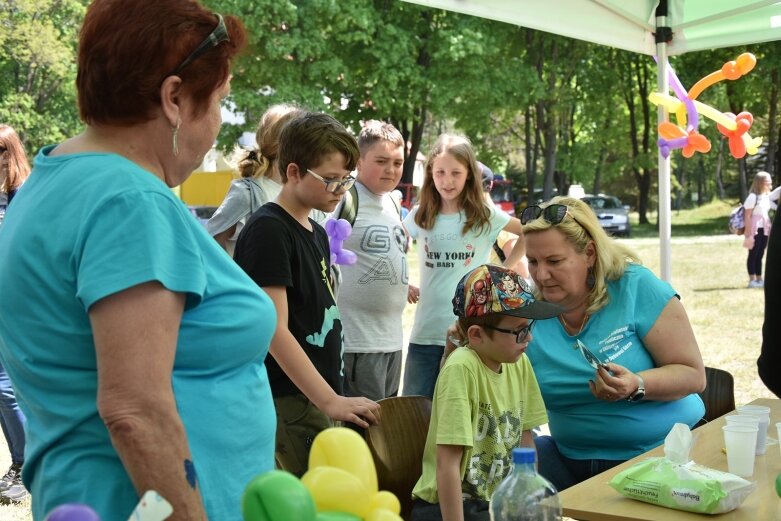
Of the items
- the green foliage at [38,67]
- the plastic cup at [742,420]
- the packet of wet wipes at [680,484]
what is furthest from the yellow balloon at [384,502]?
the green foliage at [38,67]

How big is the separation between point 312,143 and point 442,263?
1886 millimetres

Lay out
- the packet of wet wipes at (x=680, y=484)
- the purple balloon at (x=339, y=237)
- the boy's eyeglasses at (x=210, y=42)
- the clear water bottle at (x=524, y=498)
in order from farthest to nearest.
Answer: the purple balloon at (x=339, y=237) < the packet of wet wipes at (x=680, y=484) < the clear water bottle at (x=524, y=498) < the boy's eyeglasses at (x=210, y=42)

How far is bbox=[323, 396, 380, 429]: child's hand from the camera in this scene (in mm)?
2621

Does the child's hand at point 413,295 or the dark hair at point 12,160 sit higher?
the dark hair at point 12,160

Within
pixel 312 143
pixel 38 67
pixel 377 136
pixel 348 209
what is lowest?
pixel 348 209

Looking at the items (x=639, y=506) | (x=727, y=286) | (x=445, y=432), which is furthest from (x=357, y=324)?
(x=727, y=286)

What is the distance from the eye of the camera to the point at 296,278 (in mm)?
2672

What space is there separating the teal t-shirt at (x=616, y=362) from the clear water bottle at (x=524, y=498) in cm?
113

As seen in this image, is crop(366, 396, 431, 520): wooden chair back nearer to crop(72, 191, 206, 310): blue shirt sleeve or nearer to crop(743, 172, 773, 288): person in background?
crop(72, 191, 206, 310): blue shirt sleeve

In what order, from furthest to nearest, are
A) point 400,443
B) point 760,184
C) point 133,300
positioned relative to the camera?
point 760,184
point 400,443
point 133,300

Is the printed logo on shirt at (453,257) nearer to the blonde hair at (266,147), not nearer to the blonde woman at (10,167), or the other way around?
the blonde hair at (266,147)

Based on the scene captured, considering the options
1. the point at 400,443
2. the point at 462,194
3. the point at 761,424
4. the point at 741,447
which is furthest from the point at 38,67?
the point at 741,447

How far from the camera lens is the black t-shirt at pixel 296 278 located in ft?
8.52

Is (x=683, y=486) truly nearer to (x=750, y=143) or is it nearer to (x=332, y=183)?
(x=332, y=183)
